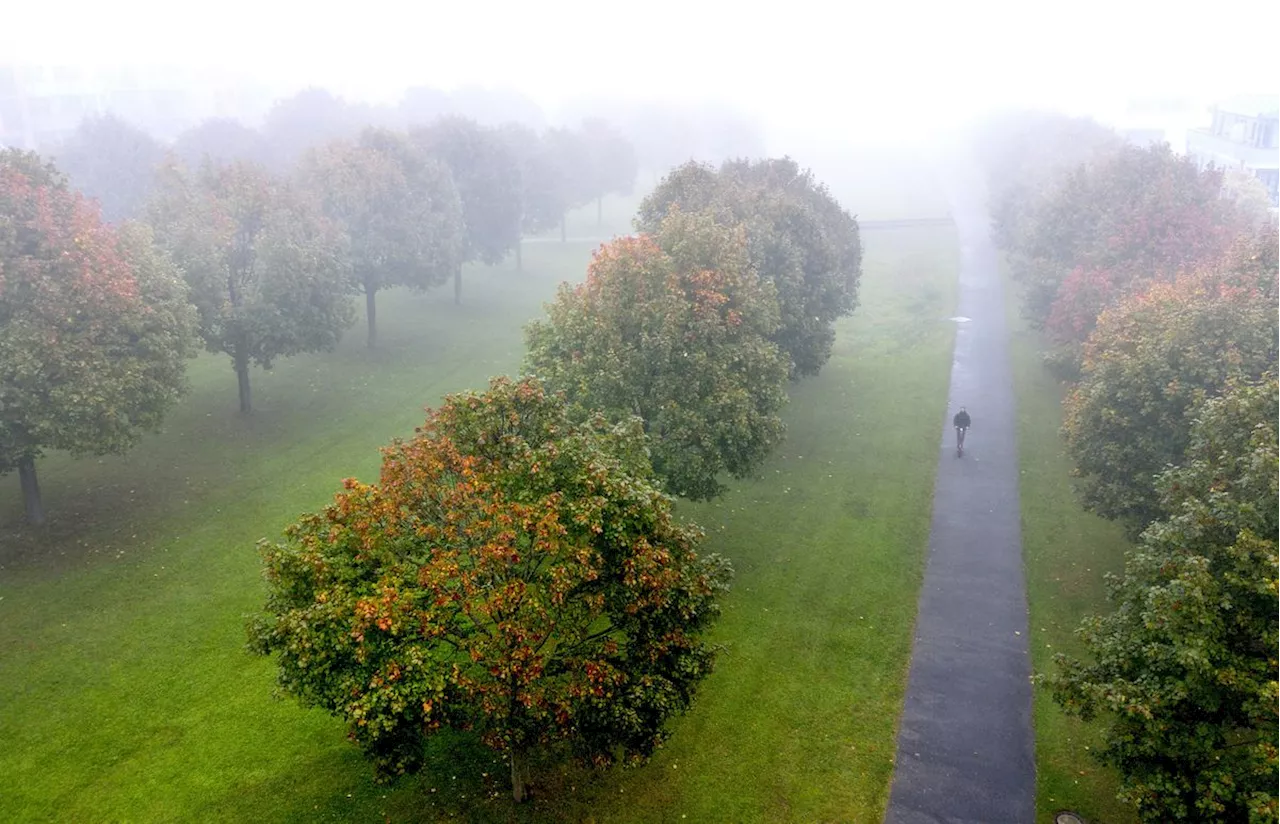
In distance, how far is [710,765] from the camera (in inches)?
746

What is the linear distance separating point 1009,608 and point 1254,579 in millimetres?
10650

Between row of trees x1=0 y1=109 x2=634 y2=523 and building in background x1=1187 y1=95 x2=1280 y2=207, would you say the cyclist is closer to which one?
row of trees x1=0 y1=109 x2=634 y2=523

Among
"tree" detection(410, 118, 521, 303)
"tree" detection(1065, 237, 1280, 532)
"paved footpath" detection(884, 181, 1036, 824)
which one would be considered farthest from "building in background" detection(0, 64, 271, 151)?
"tree" detection(1065, 237, 1280, 532)

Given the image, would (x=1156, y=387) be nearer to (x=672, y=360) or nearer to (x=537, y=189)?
(x=672, y=360)

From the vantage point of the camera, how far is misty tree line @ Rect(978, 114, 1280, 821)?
1460cm

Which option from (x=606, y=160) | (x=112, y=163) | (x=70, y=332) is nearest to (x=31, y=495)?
(x=70, y=332)

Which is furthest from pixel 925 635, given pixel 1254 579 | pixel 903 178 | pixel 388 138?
pixel 903 178

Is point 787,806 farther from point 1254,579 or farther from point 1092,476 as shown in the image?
point 1092,476

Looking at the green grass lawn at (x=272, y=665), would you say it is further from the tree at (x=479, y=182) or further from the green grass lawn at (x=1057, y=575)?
the tree at (x=479, y=182)

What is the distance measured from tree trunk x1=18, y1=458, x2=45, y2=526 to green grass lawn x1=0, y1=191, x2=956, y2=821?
60 centimetres

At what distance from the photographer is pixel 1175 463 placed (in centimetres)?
2484

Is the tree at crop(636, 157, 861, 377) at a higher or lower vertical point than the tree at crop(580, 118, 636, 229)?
lower

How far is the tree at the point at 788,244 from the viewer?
39375 mm

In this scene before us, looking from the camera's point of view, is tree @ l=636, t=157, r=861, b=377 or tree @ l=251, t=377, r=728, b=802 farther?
tree @ l=636, t=157, r=861, b=377
